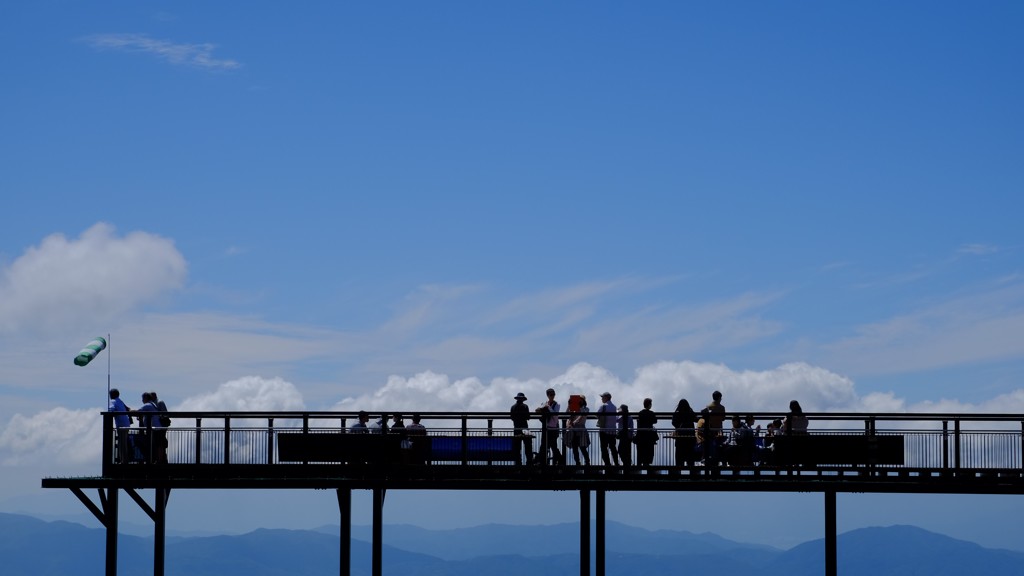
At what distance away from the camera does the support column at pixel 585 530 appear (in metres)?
31.4

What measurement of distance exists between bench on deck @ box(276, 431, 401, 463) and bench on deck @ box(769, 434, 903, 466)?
8116mm

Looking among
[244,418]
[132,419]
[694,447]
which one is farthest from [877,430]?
[132,419]

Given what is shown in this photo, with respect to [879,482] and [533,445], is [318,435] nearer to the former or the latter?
[533,445]

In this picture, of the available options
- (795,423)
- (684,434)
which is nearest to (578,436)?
(684,434)

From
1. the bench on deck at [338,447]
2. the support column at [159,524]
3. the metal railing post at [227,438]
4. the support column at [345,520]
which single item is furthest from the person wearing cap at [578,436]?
the support column at [159,524]

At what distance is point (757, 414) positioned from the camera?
103 feet

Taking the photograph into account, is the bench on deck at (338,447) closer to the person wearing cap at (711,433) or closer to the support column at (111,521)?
the support column at (111,521)

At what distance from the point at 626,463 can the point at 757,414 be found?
292 centimetres

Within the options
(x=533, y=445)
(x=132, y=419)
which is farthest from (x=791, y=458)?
(x=132, y=419)

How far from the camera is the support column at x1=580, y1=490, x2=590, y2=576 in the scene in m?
31.4

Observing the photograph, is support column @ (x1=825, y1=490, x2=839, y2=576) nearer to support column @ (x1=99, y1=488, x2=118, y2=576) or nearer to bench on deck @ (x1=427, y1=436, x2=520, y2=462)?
bench on deck @ (x1=427, y1=436, x2=520, y2=462)

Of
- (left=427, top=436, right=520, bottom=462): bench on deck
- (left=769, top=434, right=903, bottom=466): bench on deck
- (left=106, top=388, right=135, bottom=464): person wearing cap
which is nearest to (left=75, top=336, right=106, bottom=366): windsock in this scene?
(left=106, top=388, right=135, bottom=464): person wearing cap

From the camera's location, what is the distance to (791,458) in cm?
3142

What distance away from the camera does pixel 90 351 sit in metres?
35.7
